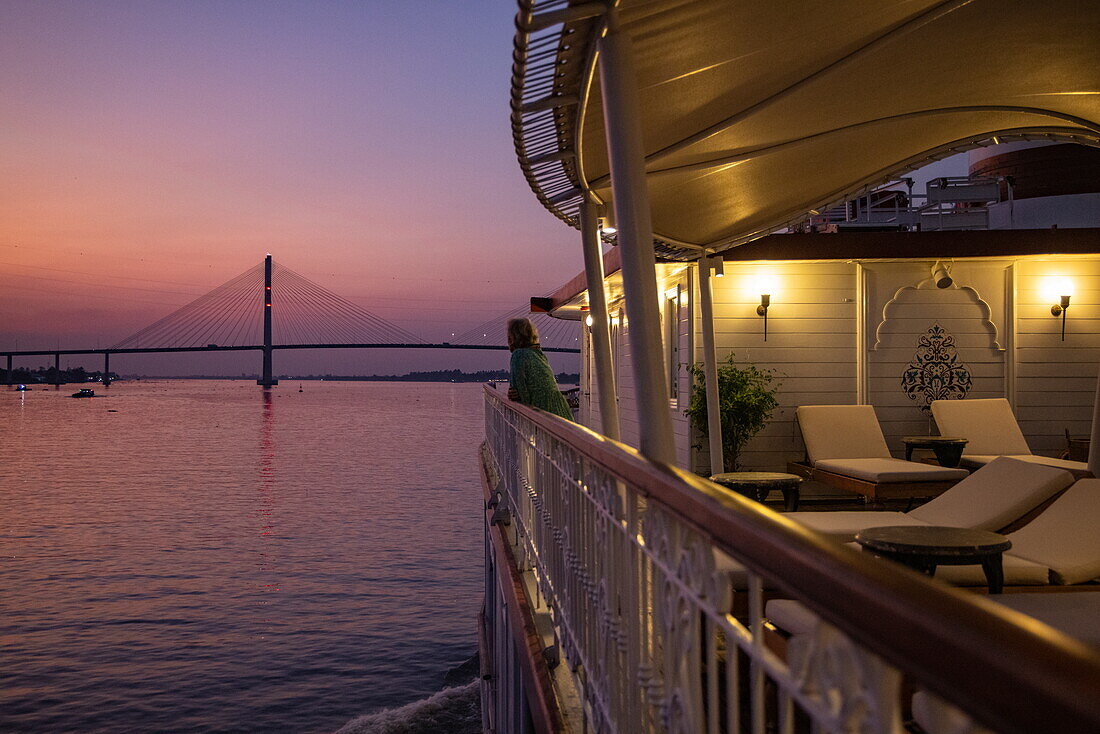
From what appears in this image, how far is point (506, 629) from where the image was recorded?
14.9ft

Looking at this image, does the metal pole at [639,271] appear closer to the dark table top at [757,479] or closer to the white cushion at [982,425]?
the dark table top at [757,479]

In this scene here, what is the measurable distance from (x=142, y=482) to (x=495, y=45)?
20.3 meters

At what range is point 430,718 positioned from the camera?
7258mm

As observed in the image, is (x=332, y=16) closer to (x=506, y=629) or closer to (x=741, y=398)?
(x=741, y=398)

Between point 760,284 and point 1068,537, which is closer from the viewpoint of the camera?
point 1068,537

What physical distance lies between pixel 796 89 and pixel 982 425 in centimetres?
548

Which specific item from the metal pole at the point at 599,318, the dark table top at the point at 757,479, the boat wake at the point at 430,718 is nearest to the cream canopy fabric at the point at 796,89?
the metal pole at the point at 599,318

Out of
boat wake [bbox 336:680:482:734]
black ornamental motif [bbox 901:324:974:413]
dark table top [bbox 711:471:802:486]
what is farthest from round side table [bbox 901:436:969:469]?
boat wake [bbox 336:680:482:734]

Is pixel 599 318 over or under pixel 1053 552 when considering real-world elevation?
over

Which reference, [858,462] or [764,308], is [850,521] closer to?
[858,462]

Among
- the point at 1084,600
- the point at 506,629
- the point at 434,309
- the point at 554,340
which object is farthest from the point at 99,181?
the point at 434,309

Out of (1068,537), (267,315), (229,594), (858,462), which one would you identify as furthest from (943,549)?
(267,315)

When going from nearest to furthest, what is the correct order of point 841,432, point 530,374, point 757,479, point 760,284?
point 530,374 → point 757,479 → point 841,432 → point 760,284

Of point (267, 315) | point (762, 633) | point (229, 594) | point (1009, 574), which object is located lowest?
point (229, 594)
